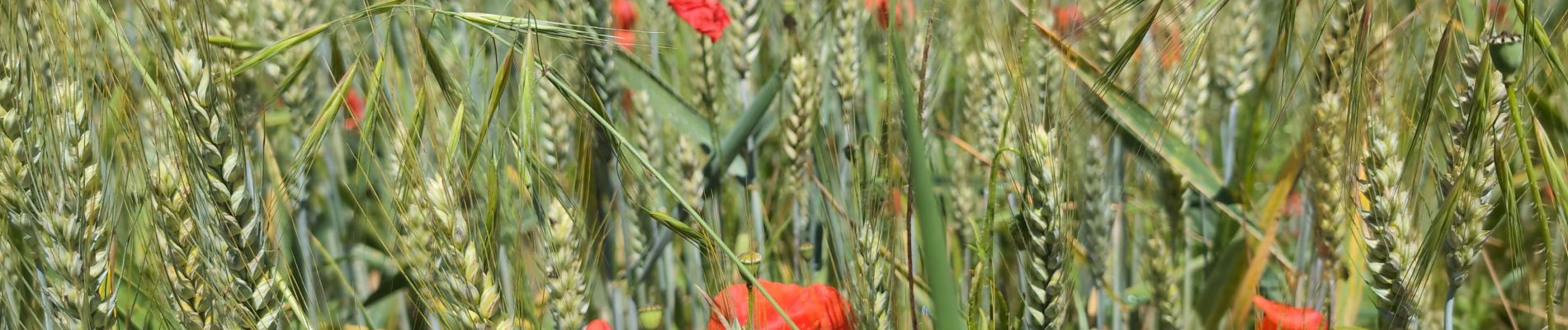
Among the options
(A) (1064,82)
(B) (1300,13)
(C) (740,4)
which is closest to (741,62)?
(C) (740,4)

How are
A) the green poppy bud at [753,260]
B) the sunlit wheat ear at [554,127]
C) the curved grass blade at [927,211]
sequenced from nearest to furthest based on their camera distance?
the curved grass blade at [927,211]
the green poppy bud at [753,260]
the sunlit wheat ear at [554,127]

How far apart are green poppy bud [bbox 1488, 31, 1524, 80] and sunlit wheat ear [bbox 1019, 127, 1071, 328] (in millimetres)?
182

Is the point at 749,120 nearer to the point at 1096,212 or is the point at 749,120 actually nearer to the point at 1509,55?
the point at 1096,212

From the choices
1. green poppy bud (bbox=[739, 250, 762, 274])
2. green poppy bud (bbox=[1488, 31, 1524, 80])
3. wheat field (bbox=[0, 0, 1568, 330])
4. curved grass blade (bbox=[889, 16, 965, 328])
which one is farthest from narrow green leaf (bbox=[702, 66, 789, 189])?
green poppy bud (bbox=[1488, 31, 1524, 80])

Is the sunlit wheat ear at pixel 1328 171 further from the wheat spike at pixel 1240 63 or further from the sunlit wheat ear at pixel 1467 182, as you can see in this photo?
the wheat spike at pixel 1240 63

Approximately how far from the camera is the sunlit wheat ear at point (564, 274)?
0.59 meters

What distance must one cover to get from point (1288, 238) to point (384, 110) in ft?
3.32

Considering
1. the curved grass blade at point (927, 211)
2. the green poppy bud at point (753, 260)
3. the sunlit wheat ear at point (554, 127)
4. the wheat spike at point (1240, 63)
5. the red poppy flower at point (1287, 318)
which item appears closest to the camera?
the curved grass blade at point (927, 211)

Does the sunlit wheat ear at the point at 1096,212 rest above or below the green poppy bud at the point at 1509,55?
below

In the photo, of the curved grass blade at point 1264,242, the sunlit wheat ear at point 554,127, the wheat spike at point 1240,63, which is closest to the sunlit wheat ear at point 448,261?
the sunlit wheat ear at point 554,127

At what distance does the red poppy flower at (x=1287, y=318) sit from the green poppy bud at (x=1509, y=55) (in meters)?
0.20

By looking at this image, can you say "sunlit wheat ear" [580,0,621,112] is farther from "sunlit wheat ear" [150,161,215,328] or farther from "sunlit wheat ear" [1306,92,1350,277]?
"sunlit wheat ear" [1306,92,1350,277]

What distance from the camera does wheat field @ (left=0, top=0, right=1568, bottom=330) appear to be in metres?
0.50

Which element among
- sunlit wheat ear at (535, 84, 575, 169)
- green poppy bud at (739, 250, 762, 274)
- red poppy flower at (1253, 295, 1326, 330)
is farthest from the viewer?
sunlit wheat ear at (535, 84, 575, 169)
